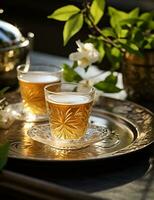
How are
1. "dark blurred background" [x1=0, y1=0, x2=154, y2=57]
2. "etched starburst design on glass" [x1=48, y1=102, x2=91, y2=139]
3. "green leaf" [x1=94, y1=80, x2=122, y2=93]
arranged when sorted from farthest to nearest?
"dark blurred background" [x1=0, y1=0, x2=154, y2=57], "green leaf" [x1=94, y1=80, x2=122, y2=93], "etched starburst design on glass" [x1=48, y1=102, x2=91, y2=139]

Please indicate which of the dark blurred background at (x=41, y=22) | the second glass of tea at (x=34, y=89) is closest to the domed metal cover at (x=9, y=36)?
the second glass of tea at (x=34, y=89)

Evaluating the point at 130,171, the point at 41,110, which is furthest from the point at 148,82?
the point at 130,171

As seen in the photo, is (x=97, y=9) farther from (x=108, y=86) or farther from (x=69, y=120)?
(x=69, y=120)

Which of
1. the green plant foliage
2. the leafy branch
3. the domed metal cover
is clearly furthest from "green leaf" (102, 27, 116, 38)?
the domed metal cover

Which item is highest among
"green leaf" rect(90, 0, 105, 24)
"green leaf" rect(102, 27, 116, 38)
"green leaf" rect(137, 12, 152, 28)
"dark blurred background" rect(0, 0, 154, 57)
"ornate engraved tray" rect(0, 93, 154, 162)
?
"green leaf" rect(90, 0, 105, 24)

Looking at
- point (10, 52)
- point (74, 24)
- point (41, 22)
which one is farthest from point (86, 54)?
point (41, 22)

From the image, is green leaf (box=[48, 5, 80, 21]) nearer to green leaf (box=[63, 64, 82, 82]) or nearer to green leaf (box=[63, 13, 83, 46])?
green leaf (box=[63, 13, 83, 46])

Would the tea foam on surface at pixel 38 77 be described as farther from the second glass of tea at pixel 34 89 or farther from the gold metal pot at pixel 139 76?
the gold metal pot at pixel 139 76
